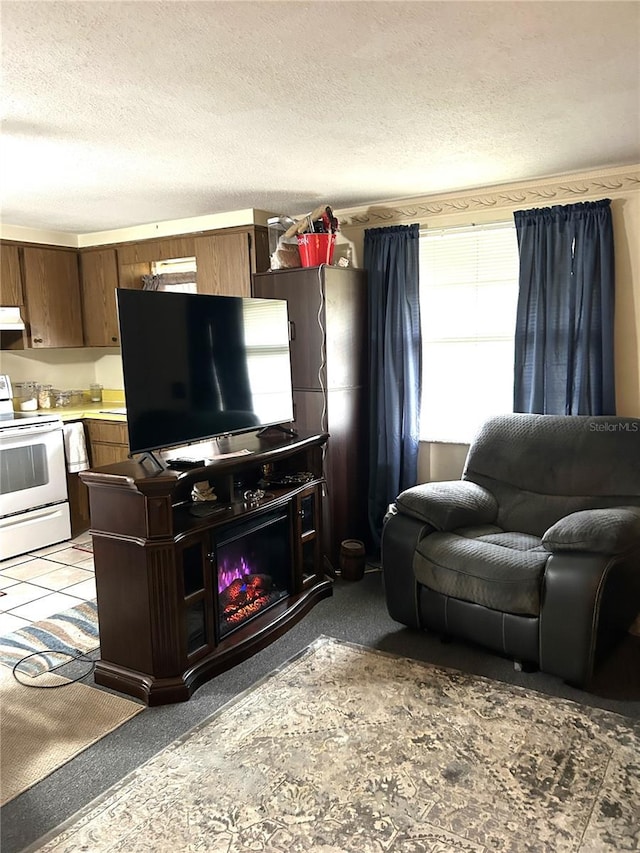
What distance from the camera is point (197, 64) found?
205cm

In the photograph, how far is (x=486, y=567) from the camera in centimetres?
287

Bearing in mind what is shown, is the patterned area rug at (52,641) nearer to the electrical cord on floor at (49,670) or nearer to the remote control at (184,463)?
the electrical cord on floor at (49,670)

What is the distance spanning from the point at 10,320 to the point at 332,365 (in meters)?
2.52

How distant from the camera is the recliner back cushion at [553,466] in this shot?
3.25 meters

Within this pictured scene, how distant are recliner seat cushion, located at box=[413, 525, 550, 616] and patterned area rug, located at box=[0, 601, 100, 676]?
1.69 meters

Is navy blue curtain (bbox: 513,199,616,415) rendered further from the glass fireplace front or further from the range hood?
the range hood

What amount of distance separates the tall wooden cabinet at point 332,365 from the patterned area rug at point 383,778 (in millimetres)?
1465

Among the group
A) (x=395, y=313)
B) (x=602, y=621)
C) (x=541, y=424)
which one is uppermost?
(x=395, y=313)

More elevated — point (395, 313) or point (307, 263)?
point (307, 263)

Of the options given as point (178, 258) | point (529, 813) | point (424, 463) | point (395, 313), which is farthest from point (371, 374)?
point (529, 813)

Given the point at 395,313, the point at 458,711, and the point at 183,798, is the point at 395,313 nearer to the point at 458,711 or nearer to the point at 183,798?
the point at 458,711

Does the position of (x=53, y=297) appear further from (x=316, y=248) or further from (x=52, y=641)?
(x=52, y=641)

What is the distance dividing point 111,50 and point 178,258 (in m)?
2.87

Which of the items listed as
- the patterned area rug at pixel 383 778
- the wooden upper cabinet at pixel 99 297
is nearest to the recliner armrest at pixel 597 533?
the patterned area rug at pixel 383 778
